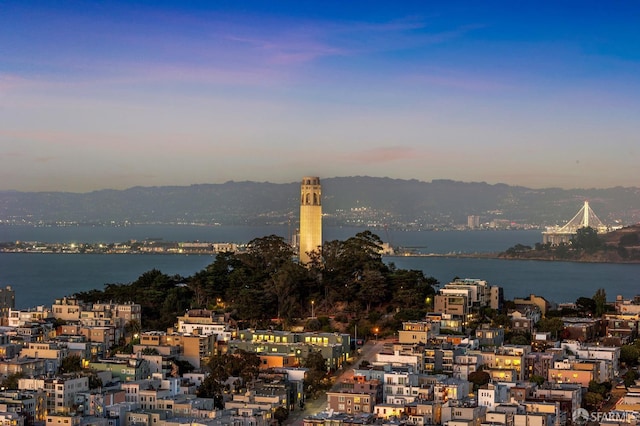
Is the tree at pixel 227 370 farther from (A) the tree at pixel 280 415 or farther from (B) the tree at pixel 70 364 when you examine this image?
(B) the tree at pixel 70 364

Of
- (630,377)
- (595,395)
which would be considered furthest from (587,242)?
(595,395)

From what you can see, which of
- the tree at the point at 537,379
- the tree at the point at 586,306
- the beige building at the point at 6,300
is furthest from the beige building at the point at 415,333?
the beige building at the point at 6,300

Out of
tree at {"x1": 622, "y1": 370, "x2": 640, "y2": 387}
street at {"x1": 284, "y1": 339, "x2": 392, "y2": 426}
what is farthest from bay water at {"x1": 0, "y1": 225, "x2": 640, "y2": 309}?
tree at {"x1": 622, "y1": 370, "x2": 640, "y2": 387}

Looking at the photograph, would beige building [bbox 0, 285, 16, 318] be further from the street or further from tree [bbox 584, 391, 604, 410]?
tree [bbox 584, 391, 604, 410]

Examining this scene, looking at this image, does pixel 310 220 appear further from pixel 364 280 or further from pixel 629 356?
pixel 629 356

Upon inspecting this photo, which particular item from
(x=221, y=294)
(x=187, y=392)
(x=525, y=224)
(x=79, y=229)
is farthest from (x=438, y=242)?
(x=187, y=392)

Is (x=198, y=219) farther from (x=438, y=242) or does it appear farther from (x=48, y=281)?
(x=48, y=281)

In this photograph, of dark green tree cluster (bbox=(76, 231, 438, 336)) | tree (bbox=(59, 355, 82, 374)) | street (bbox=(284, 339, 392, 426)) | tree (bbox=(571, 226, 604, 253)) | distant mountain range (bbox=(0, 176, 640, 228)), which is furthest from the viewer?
distant mountain range (bbox=(0, 176, 640, 228))
